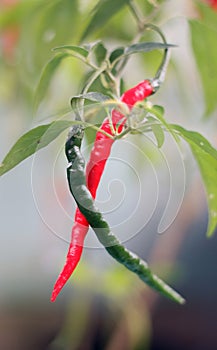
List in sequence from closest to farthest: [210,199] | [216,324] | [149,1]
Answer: [210,199] → [149,1] → [216,324]

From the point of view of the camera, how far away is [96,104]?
46cm

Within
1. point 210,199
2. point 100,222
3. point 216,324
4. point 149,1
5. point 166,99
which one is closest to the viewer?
point 100,222

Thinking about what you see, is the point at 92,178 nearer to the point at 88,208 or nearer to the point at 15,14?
the point at 88,208

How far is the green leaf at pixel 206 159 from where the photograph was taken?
19.5 inches

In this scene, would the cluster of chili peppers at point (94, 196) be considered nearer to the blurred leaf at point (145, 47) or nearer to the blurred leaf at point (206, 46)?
the blurred leaf at point (145, 47)

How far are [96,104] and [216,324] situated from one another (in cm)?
123

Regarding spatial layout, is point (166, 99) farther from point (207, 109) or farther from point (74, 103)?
point (74, 103)

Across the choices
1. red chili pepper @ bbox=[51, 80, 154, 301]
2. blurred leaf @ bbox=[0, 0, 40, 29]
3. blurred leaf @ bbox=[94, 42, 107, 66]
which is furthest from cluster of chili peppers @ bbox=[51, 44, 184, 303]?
blurred leaf @ bbox=[0, 0, 40, 29]

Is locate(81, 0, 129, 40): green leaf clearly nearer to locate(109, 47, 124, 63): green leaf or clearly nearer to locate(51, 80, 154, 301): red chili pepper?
locate(109, 47, 124, 63): green leaf

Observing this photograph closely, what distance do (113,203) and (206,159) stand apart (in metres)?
0.07

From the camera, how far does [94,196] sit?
18.4 inches

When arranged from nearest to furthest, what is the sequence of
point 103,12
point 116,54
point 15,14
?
point 116,54, point 103,12, point 15,14

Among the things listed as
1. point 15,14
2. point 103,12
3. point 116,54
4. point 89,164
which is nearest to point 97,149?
point 89,164

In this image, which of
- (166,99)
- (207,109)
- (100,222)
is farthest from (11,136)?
(100,222)
